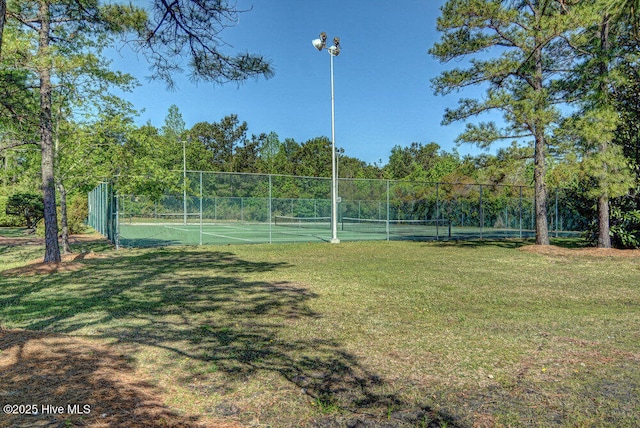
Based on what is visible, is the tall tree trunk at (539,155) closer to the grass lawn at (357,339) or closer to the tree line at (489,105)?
the tree line at (489,105)

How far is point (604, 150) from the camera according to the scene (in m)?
13.0

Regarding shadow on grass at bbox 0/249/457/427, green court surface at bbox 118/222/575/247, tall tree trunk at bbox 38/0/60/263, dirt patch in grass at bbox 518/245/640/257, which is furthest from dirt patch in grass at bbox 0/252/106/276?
dirt patch in grass at bbox 518/245/640/257

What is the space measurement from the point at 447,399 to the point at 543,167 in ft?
44.7

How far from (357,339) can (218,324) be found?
1.72 m

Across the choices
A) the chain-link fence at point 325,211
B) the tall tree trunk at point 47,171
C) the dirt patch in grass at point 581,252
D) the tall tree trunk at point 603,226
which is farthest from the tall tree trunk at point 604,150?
the tall tree trunk at point 47,171

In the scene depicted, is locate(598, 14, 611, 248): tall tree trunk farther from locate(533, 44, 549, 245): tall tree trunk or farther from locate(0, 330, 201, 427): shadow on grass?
locate(0, 330, 201, 427): shadow on grass

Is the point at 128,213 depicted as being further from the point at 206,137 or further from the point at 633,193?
the point at 206,137

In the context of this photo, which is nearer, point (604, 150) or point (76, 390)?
point (76, 390)

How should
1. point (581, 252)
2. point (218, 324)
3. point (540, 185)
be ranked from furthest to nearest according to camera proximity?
point (540, 185) < point (581, 252) < point (218, 324)

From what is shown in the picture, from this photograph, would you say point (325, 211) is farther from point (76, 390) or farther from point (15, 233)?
point (76, 390)

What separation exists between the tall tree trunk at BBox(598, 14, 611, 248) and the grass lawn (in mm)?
4552

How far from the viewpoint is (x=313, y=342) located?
4.48m

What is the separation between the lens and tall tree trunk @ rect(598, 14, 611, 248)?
11996 mm

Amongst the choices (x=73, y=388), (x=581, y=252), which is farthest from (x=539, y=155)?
(x=73, y=388)
